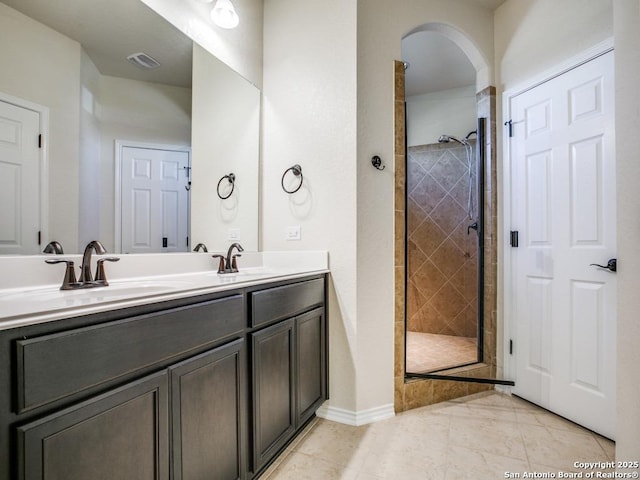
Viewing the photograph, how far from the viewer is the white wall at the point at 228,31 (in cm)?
176

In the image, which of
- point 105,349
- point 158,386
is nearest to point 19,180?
point 105,349

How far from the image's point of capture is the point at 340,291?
2053 millimetres

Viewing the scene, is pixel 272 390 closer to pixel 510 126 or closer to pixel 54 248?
pixel 54 248

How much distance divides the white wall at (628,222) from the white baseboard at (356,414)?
1.08 meters

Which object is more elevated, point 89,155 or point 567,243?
point 89,155

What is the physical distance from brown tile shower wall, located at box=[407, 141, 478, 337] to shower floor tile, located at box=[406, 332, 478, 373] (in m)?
0.21

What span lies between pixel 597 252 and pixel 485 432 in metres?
1.19

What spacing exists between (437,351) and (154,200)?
8.16ft

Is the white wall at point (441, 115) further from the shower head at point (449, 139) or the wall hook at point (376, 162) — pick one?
the wall hook at point (376, 162)

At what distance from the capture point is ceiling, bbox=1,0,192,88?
1297 mm

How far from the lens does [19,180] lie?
1175 mm

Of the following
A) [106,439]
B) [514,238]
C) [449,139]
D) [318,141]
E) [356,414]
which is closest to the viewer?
[106,439]

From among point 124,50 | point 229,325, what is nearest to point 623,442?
point 229,325

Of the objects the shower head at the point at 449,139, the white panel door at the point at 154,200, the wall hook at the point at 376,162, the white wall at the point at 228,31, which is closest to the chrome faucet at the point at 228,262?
the white panel door at the point at 154,200
